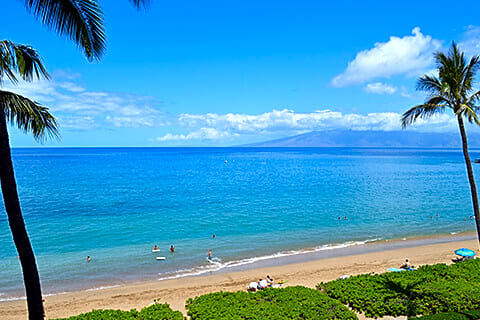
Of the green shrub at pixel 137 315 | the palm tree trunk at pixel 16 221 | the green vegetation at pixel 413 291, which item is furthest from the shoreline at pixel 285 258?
the palm tree trunk at pixel 16 221

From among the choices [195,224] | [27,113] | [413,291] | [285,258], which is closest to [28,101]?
[27,113]

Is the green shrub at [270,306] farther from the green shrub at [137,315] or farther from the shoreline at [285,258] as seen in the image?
the shoreline at [285,258]

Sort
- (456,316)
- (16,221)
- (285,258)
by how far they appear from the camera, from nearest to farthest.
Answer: (16,221), (456,316), (285,258)

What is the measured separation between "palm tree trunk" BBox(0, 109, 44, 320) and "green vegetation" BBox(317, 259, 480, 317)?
1084 cm

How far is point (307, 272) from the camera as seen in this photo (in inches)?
830

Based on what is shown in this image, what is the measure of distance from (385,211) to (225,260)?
24682 mm

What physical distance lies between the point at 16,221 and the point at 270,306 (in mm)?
9177

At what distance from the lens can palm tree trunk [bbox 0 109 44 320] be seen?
19.1 feet

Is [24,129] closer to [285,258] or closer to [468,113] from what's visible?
[468,113]

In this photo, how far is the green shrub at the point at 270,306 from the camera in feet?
36.7

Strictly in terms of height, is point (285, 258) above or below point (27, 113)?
below

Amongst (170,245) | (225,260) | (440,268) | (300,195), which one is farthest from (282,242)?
(300,195)

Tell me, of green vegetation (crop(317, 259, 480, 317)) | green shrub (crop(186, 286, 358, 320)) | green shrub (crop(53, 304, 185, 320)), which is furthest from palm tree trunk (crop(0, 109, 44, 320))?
green vegetation (crop(317, 259, 480, 317))

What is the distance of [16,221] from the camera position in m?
5.98
